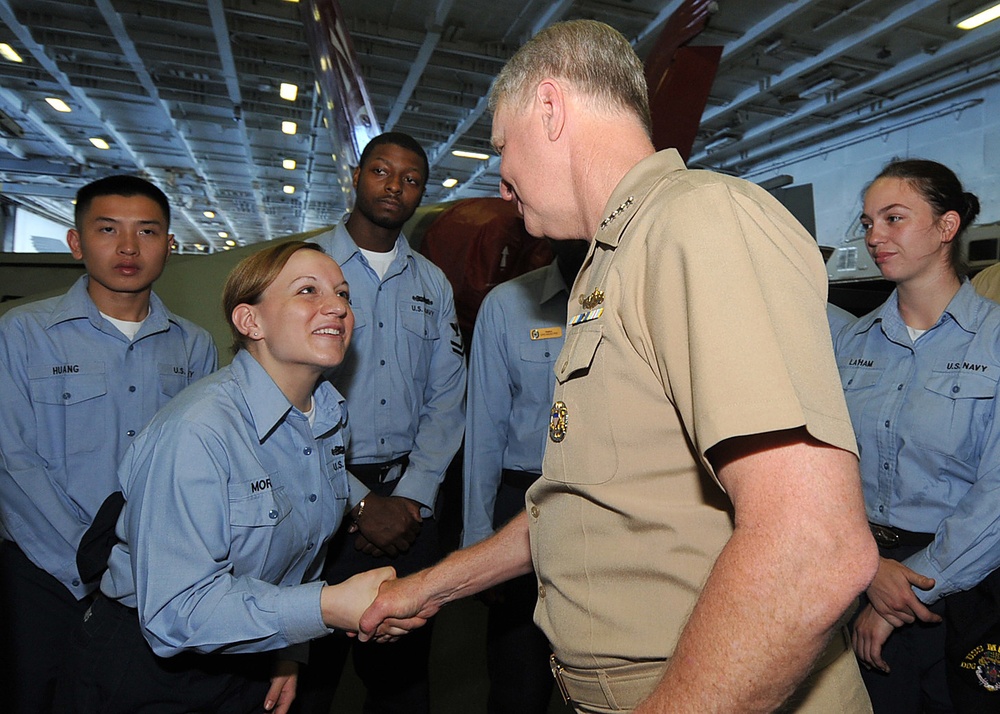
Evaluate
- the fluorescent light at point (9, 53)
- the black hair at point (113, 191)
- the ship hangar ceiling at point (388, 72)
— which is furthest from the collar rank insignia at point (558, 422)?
the fluorescent light at point (9, 53)

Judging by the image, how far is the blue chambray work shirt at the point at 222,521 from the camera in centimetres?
138

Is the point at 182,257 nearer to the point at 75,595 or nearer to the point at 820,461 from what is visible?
the point at 75,595

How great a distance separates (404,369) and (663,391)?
1872mm

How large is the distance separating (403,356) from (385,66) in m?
10.3

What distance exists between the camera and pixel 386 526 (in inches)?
89.9

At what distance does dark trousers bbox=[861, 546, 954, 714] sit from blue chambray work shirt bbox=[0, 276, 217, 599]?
7.79 ft

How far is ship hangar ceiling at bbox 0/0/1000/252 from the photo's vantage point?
9312mm

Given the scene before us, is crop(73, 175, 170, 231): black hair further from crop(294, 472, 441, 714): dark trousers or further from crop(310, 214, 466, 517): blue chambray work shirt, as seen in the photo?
crop(294, 472, 441, 714): dark trousers

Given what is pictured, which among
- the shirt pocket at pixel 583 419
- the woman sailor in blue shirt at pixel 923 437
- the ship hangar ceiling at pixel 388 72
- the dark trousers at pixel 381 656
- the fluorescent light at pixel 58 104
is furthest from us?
the fluorescent light at pixel 58 104

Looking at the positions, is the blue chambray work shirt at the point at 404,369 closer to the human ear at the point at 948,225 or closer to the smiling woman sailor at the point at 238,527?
the smiling woman sailor at the point at 238,527

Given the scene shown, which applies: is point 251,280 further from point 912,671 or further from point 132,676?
point 912,671

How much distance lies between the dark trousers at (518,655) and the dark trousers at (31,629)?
1343 millimetres

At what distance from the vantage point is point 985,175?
10.8 metres

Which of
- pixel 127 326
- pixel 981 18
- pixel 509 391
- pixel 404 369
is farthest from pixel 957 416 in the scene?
pixel 981 18
